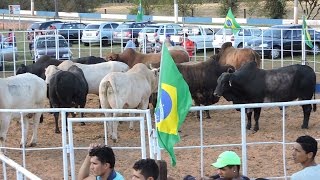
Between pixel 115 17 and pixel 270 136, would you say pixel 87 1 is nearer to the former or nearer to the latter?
pixel 115 17

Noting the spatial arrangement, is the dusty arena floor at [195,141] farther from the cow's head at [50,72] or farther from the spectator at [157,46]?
the spectator at [157,46]

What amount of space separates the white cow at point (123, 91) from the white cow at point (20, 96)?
4.21ft

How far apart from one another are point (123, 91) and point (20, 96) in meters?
2.14

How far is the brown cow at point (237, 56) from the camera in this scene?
1956 centimetres

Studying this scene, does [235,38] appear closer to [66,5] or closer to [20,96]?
[20,96]

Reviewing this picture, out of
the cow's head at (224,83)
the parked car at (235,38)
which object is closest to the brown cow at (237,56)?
the cow's head at (224,83)

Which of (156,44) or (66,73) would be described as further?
(156,44)

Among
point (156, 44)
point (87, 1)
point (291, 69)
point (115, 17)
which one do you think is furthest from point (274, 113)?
point (87, 1)

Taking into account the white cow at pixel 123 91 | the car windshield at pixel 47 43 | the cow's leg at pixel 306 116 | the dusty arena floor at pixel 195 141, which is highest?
the car windshield at pixel 47 43

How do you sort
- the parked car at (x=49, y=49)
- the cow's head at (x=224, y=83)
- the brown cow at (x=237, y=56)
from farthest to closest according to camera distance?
the parked car at (x=49, y=49)
the brown cow at (x=237, y=56)
the cow's head at (x=224, y=83)

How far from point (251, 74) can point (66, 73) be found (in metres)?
3.95

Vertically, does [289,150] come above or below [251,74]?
below

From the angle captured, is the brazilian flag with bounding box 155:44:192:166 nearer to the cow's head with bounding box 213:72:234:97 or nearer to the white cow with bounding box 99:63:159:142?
the white cow with bounding box 99:63:159:142

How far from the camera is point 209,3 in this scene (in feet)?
258
